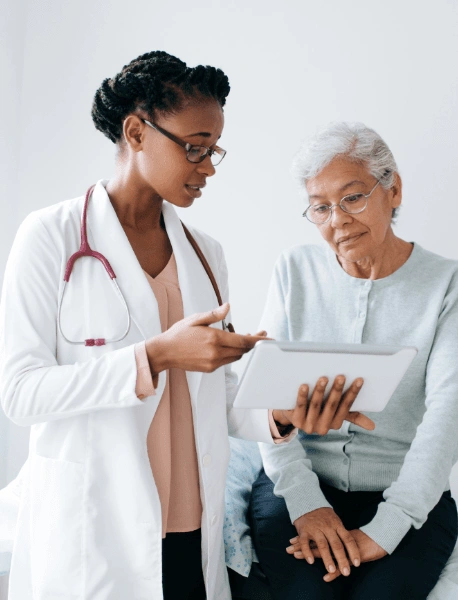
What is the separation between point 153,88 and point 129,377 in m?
0.57

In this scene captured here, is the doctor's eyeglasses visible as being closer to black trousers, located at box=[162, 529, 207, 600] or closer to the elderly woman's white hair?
the elderly woman's white hair

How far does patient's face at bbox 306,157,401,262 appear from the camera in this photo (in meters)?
Result: 1.69

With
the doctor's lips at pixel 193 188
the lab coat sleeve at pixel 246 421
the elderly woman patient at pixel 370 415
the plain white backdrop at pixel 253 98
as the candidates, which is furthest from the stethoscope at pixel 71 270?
the plain white backdrop at pixel 253 98

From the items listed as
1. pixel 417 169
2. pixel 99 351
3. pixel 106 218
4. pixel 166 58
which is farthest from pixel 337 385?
pixel 417 169

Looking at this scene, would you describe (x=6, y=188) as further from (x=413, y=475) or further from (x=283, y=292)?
(x=413, y=475)

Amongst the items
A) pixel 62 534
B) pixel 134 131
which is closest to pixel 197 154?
pixel 134 131

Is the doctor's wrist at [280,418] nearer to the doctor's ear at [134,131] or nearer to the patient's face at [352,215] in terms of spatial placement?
the patient's face at [352,215]

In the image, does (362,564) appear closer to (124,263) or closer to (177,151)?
(124,263)

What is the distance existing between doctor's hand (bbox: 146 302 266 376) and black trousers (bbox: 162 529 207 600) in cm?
40

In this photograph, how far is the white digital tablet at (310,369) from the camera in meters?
1.18

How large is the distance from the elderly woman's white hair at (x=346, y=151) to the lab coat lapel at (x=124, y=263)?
567 mm

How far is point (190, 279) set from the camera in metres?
1.42

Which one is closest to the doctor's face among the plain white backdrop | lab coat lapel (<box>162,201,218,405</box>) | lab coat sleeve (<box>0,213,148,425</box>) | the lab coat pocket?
lab coat lapel (<box>162,201,218,405</box>)

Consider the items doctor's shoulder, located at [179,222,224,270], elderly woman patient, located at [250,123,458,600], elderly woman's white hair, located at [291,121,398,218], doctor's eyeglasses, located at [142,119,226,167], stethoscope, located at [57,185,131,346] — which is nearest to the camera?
stethoscope, located at [57,185,131,346]
